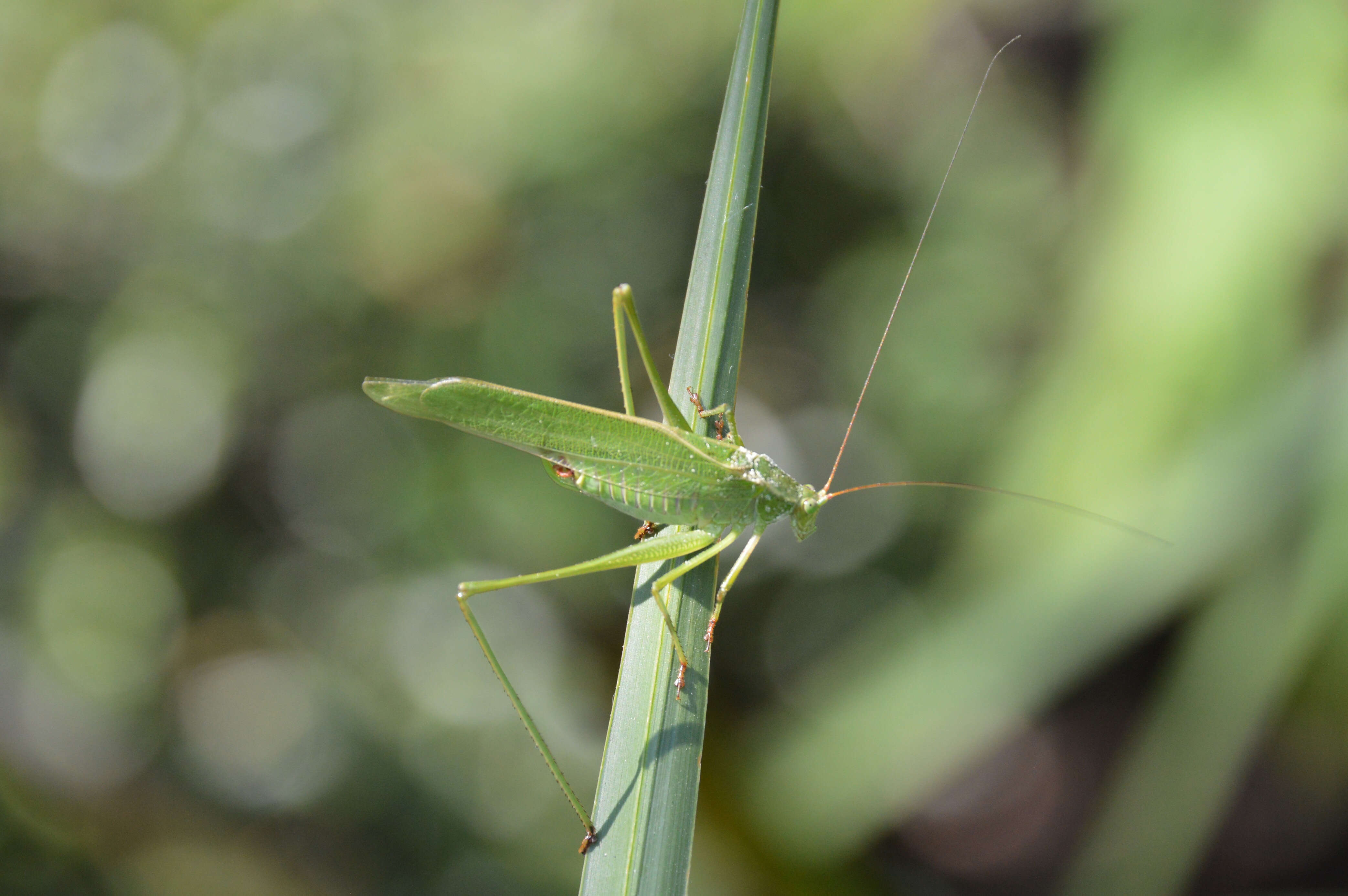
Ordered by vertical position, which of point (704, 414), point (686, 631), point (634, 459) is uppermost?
point (704, 414)

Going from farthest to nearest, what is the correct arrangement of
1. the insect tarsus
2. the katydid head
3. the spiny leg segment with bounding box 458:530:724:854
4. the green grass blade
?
the katydid head, the insect tarsus, the spiny leg segment with bounding box 458:530:724:854, the green grass blade

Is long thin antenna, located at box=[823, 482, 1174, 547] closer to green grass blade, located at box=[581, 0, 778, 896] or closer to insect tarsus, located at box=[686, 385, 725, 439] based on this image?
insect tarsus, located at box=[686, 385, 725, 439]

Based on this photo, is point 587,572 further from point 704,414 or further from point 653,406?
point 653,406

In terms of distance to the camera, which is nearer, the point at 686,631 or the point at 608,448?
the point at 686,631

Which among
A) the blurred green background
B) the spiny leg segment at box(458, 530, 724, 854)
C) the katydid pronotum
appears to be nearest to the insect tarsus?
the katydid pronotum

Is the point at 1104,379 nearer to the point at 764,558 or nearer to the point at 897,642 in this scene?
the point at 897,642

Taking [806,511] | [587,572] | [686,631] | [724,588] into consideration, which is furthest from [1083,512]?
[587,572]

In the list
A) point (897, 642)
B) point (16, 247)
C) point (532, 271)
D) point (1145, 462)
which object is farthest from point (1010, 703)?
point (16, 247)

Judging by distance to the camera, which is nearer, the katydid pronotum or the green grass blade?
the green grass blade
